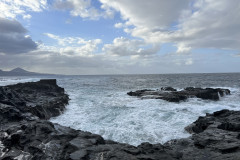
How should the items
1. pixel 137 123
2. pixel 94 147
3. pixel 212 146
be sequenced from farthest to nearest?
pixel 137 123, pixel 212 146, pixel 94 147

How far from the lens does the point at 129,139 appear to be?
15789 millimetres

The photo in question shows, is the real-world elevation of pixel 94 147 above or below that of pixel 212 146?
above

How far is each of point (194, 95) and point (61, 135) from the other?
117 feet

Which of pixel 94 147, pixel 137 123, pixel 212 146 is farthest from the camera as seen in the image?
pixel 137 123

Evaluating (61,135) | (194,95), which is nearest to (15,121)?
(61,135)

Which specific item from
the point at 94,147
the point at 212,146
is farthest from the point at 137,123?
the point at 94,147

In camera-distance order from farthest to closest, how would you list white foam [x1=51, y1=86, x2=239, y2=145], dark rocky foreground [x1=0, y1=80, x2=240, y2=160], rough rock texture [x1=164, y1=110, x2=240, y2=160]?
1. white foam [x1=51, y1=86, x2=239, y2=145]
2. rough rock texture [x1=164, y1=110, x2=240, y2=160]
3. dark rocky foreground [x1=0, y1=80, x2=240, y2=160]

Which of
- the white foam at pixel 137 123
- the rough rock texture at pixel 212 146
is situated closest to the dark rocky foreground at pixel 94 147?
the rough rock texture at pixel 212 146

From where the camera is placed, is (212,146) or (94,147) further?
(212,146)

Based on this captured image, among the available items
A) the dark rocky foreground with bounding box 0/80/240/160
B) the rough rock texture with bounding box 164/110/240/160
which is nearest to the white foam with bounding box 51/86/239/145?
the rough rock texture with bounding box 164/110/240/160

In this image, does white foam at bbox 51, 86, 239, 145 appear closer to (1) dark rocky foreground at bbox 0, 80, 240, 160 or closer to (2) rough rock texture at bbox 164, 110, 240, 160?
(2) rough rock texture at bbox 164, 110, 240, 160

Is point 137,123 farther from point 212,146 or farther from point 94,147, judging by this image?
point 94,147

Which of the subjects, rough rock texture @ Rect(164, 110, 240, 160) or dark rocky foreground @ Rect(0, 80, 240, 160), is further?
rough rock texture @ Rect(164, 110, 240, 160)

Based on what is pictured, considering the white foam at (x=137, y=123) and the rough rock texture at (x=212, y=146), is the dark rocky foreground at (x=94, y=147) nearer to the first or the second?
the rough rock texture at (x=212, y=146)
